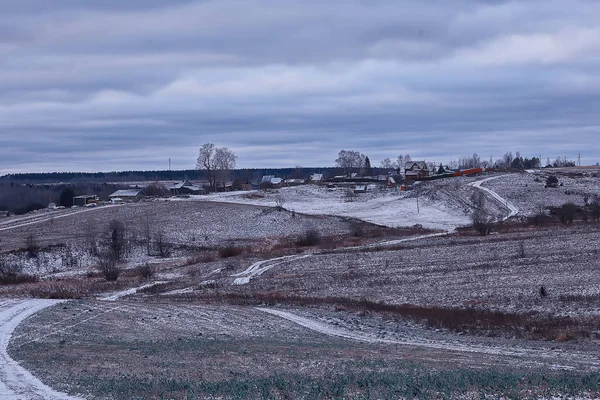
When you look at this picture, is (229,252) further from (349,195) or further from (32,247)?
(349,195)

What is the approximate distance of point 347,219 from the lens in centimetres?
9162

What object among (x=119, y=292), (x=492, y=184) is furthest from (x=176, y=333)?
(x=492, y=184)

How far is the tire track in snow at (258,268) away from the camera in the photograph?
156 ft

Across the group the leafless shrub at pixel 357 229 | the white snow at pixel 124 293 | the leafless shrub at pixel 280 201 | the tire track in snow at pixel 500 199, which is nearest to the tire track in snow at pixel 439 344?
the white snow at pixel 124 293

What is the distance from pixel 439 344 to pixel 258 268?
31.9 metres

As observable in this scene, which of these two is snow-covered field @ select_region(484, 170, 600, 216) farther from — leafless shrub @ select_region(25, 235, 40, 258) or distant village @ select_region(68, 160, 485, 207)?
leafless shrub @ select_region(25, 235, 40, 258)

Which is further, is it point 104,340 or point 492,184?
point 492,184

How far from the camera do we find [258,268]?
175ft

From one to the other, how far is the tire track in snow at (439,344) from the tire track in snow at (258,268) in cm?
1844

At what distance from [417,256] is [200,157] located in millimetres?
135066

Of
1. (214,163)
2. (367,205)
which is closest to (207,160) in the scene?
(214,163)

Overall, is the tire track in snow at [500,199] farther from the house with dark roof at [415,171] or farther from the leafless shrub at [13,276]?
the leafless shrub at [13,276]

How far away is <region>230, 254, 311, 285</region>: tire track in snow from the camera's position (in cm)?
4748

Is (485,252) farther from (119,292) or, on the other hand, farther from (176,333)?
(176,333)
